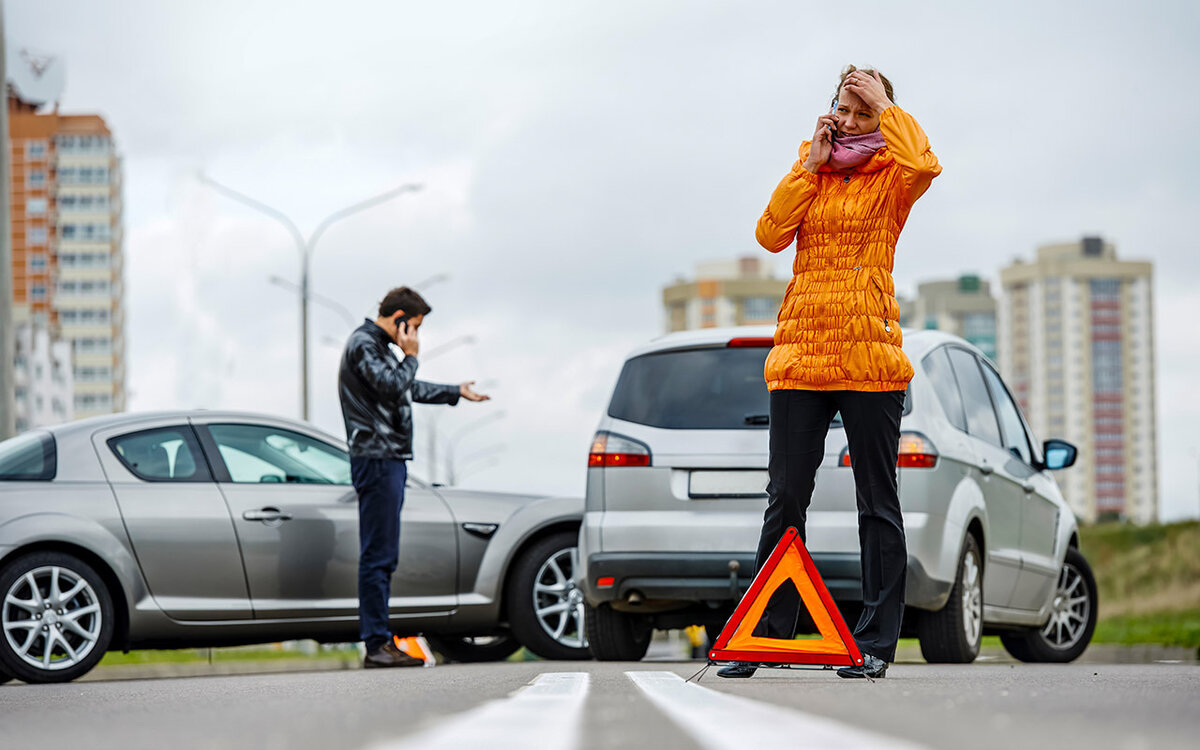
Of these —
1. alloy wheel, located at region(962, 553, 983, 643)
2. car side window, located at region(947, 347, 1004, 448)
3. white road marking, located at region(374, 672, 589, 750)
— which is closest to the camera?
white road marking, located at region(374, 672, 589, 750)

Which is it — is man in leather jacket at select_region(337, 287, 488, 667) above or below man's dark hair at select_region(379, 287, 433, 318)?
below

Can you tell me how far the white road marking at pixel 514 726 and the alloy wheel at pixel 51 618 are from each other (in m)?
3.87

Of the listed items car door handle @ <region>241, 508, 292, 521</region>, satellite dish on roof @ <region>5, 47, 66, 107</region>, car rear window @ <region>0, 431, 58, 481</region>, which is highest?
satellite dish on roof @ <region>5, 47, 66, 107</region>

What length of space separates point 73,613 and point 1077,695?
526 cm

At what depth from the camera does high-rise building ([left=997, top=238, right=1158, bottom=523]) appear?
149000 millimetres

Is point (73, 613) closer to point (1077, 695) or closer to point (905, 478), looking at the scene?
point (905, 478)

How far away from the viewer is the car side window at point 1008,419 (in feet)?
32.0

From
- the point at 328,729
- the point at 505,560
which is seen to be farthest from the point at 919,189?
the point at 505,560

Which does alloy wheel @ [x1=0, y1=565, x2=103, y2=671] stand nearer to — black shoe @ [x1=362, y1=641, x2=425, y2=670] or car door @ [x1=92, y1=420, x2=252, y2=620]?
car door @ [x1=92, y1=420, x2=252, y2=620]

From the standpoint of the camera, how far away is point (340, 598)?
9.63 m

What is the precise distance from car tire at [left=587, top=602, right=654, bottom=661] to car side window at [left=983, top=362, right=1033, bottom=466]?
2.34 meters

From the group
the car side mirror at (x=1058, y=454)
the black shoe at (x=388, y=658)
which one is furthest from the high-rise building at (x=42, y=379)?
the car side mirror at (x=1058, y=454)

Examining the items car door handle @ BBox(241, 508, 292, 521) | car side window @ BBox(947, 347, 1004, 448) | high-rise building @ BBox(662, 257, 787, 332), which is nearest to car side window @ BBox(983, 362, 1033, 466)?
car side window @ BBox(947, 347, 1004, 448)

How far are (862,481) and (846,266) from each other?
82 cm
